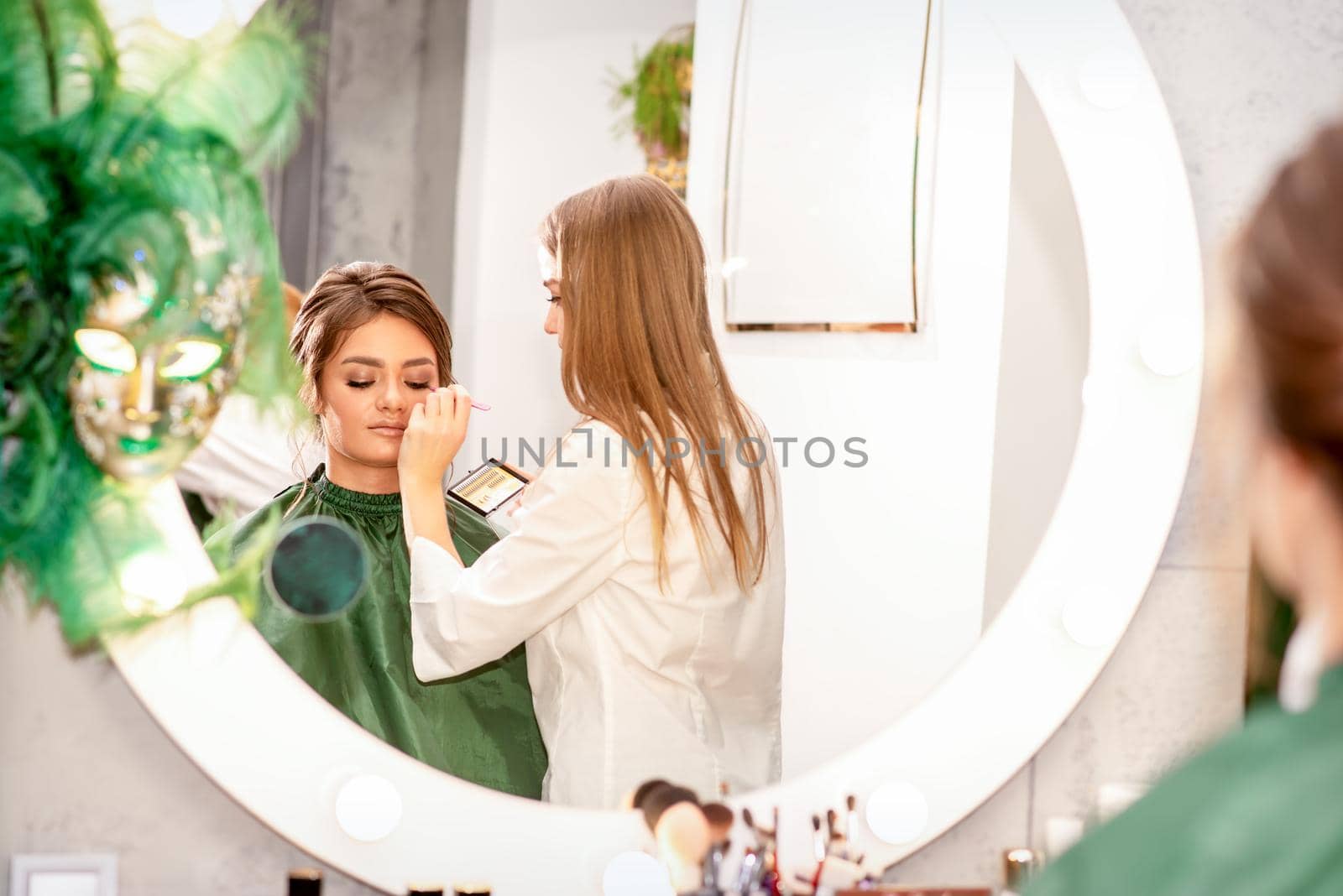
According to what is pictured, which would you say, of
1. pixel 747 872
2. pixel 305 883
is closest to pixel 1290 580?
pixel 747 872

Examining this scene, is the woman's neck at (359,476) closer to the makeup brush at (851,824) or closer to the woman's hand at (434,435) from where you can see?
the woman's hand at (434,435)

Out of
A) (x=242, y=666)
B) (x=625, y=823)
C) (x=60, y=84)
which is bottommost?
(x=625, y=823)

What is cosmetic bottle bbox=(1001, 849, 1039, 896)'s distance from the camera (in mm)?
946

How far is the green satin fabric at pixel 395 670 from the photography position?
0.91 m

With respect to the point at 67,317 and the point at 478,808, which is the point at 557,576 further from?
the point at 67,317

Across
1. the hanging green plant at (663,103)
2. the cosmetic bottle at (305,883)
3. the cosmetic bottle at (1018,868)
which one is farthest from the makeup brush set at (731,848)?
the hanging green plant at (663,103)

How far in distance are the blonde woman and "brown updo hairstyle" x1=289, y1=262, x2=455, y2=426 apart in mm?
76

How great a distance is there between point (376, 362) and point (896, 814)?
50 cm

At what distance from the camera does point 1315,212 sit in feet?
1.42

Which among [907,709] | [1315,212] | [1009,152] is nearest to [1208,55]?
[1009,152]

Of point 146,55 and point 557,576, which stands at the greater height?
point 146,55

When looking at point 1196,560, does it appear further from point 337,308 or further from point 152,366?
point 152,366

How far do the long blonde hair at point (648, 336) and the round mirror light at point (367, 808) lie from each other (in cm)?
25

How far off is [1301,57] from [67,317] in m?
0.94
